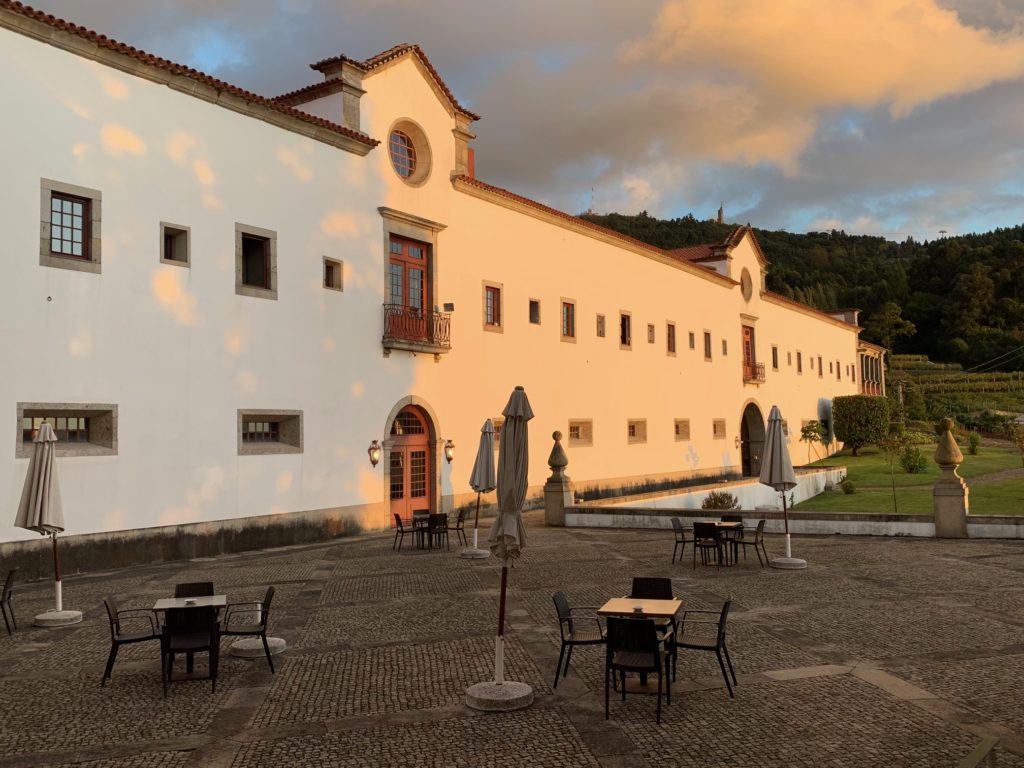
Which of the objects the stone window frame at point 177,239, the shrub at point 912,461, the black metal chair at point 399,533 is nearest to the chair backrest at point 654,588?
the black metal chair at point 399,533

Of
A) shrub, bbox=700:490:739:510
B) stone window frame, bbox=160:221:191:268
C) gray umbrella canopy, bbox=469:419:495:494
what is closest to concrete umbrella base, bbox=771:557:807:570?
gray umbrella canopy, bbox=469:419:495:494

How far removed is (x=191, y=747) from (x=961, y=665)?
7.11m

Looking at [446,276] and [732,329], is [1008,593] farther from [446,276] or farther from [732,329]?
[732,329]

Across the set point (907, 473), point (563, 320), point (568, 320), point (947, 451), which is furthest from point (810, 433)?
point (947, 451)

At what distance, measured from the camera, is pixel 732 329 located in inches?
1658

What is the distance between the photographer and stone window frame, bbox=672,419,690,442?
118 feet

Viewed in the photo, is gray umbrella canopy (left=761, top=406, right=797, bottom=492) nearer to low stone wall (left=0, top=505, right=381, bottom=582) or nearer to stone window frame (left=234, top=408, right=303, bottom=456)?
low stone wall (left=0, top=505, right=381, bottom=582)

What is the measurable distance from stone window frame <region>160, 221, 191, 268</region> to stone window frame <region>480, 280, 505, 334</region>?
391 inches

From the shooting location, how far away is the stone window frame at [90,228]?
48.5 feet

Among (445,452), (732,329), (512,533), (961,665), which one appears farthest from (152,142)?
(732,329)

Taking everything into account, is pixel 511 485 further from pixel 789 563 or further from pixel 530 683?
pixel 789 563

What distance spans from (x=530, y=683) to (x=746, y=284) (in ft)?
129

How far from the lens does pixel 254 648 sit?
9000 mm

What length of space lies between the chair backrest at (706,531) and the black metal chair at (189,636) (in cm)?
895
